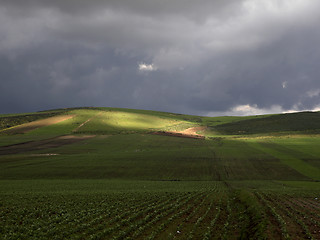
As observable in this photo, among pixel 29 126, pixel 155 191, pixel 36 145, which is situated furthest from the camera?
pixel 29 126

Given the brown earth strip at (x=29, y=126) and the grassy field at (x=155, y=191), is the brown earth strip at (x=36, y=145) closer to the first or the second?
the grassy field at (x=155, y=191)

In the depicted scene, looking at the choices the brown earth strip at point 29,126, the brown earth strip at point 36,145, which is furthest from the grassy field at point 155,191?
the brown earth strip at point 29,126

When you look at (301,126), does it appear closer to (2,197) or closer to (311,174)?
(311,174)

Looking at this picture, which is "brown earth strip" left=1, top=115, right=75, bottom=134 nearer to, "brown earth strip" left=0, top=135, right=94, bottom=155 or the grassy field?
the grassy field

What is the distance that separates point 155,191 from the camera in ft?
115

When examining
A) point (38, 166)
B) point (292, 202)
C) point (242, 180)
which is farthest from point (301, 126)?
point (38, 166)

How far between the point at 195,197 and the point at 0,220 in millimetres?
20755

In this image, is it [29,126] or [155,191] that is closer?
[155,191]

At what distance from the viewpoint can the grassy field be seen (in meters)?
17.9

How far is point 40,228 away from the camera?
59.1ft

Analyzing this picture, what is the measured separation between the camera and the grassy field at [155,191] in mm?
17906

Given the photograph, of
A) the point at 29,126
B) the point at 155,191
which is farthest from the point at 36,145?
the point at 155,191

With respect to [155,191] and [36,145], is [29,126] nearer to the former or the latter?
[36,145]

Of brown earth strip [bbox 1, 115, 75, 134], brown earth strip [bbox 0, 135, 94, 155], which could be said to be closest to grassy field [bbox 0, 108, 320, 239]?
brown earth strip [bbox 0, 135, 94, 155]
